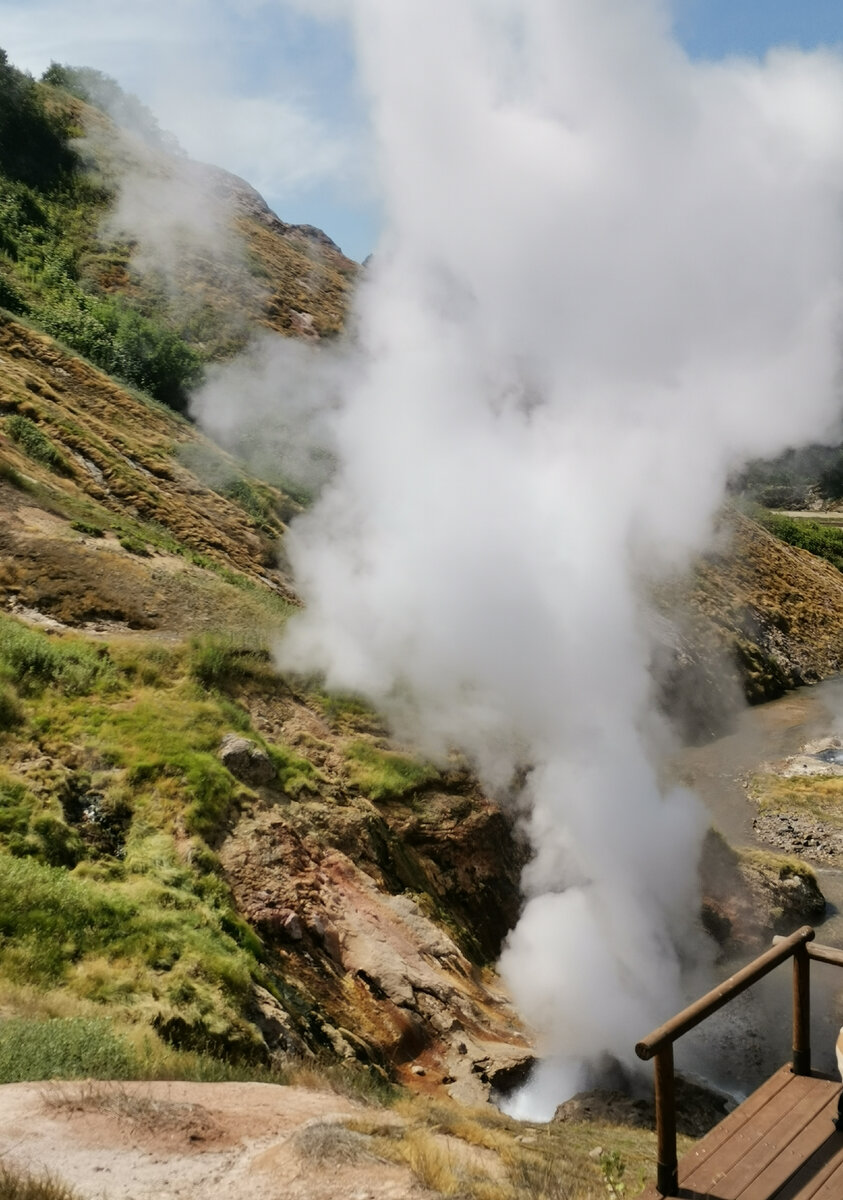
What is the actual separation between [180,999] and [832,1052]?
360 inches

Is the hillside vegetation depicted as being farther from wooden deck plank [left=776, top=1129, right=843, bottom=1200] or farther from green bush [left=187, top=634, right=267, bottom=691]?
wooden deck plank [left=776, top=1129, right=843, bottom=1200]

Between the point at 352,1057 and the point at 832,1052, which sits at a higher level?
the point at 832,1052

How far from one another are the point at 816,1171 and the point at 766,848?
57.3 ft

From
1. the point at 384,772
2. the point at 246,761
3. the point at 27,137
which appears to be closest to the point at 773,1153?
the point at 246,761

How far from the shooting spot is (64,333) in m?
28.4

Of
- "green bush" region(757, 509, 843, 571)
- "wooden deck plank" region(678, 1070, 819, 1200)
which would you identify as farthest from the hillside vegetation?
"green bush" region(757, 509, 843, 571)

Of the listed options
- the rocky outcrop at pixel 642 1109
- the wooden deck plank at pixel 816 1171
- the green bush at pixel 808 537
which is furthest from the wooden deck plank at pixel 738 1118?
the green bush at pixel 808 537

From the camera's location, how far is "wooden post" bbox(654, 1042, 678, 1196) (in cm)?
431

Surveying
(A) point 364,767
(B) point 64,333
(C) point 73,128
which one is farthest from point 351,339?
(C) point 73,128

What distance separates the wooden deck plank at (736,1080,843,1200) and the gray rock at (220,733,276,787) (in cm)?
829

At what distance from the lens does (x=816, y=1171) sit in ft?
14.3

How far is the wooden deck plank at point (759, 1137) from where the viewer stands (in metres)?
4.40

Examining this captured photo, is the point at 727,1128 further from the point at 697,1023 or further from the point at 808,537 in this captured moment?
the point at 808,537

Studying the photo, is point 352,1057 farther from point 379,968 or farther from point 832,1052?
point 832,1052
